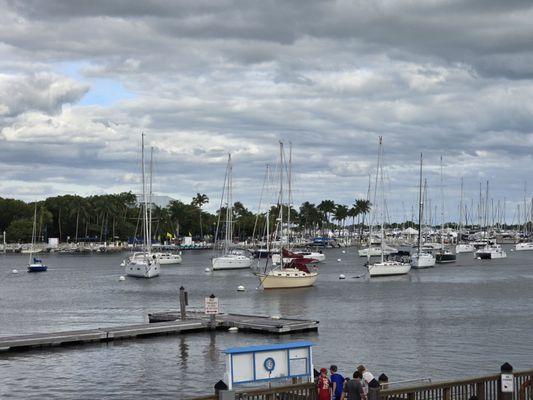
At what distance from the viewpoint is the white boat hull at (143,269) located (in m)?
122

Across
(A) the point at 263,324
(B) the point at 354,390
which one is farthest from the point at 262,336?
(B) the point at 354,390

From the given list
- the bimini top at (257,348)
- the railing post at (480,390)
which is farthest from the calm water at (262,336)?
the railing post at (480,390)

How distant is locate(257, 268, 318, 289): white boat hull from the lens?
93312 mm

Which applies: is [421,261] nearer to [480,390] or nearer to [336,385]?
[336,385]

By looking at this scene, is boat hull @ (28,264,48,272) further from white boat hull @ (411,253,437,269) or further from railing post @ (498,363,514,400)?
railing post @ (498,363,514,400)

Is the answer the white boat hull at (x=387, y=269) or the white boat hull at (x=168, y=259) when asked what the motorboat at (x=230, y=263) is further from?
the white boat hull at (x=387, y=269)

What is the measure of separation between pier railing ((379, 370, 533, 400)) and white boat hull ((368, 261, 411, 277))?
90728 mm

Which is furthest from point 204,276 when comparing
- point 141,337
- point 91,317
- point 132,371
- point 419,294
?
point 132,371

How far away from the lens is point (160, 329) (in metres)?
54.8

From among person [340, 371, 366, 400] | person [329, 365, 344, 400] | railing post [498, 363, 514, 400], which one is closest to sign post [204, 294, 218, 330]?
person [329, 365, 344, 400]

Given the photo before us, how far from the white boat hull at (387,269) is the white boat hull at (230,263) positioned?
104ft

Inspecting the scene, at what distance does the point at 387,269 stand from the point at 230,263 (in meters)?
33.7

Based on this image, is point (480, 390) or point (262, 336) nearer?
point (480, 390)

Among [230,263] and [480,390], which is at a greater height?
[230,263]
